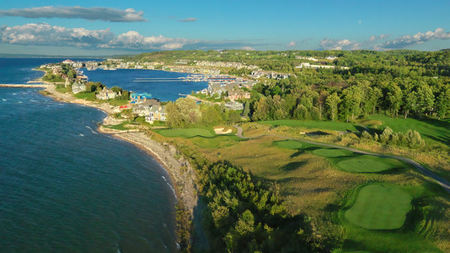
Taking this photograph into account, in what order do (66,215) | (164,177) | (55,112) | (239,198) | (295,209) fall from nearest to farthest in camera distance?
(295,209), (239,198), (66,215), (164,177), (55,112)

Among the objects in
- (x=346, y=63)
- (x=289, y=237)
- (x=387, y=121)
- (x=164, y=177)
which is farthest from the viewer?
(x=346, y=63)

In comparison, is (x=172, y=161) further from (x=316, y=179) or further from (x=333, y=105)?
(x=333, y=105)

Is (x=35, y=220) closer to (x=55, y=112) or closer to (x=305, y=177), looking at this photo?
(x=305, y=177)

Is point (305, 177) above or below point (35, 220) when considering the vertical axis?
above

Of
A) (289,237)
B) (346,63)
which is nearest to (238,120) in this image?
(289,237)

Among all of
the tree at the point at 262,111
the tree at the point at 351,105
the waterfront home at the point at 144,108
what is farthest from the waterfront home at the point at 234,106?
the tree at the point at 351,105

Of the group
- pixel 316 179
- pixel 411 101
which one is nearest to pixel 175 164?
pixel 316 179

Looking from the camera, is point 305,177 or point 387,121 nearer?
point 305,177

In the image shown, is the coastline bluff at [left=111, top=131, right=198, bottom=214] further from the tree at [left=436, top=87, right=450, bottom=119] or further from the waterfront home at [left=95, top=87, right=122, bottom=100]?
the tree at [left=436, top=87, right=450, bottom=119]
